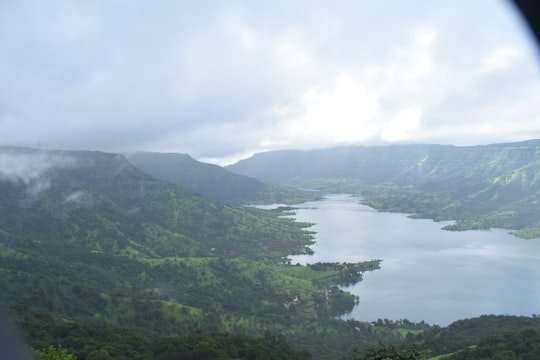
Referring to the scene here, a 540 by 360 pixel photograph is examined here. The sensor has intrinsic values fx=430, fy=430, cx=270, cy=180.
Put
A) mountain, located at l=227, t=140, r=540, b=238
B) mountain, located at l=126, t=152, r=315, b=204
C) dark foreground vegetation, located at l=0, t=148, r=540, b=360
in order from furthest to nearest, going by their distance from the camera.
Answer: mountain, located at l=126, t=152, r=315, b=204 → mountain, located at l=227, t=140, r=540, b=238 → dark foreground vegetation, located at l=0, t=148, r=540, b=360

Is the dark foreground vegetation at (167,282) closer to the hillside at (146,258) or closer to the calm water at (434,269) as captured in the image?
the hillside at (146,258)

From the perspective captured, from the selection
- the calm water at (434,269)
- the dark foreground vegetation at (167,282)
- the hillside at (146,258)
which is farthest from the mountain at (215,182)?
the calm water at (434,269)

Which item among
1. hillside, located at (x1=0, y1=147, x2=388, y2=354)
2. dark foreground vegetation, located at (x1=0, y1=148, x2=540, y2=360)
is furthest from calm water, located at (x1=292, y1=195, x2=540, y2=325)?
hillside, located at (x1=0, y1=147, x2=388, y2=354)

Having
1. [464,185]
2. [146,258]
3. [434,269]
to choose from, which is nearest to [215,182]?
[464,185]

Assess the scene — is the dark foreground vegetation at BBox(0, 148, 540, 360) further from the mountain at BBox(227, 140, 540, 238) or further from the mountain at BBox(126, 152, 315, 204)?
the mountain at BBox(227, 140, 540, 238)

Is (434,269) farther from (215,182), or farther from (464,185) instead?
(215,182)

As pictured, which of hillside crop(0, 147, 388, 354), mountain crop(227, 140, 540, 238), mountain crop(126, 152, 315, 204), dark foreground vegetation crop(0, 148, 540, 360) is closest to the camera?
dark foreground vegetation crop(0, 148, 540, 360)

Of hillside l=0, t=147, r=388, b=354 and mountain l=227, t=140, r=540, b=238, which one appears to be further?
mountain l=227, t=140, r=540, b=238

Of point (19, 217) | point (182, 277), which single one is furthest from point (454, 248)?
point (19, 217)
